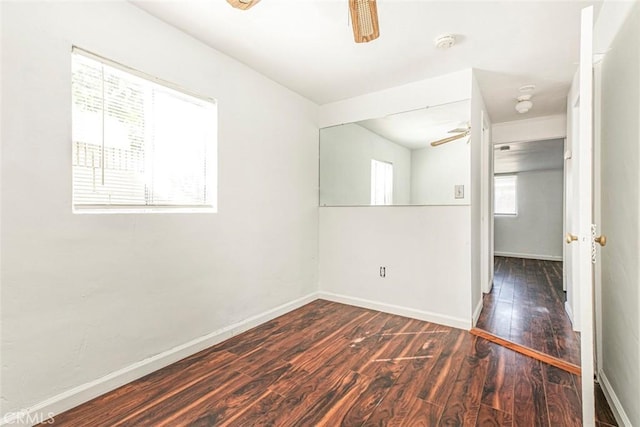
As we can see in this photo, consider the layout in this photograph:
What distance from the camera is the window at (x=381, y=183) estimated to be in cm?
331

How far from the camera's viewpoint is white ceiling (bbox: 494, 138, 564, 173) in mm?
5043

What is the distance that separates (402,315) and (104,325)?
2.65 m

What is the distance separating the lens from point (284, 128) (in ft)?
10.6

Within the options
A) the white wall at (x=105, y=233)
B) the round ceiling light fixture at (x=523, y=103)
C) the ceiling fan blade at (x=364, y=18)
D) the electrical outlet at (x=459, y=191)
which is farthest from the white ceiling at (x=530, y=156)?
the white wall at (x=105, y=233)

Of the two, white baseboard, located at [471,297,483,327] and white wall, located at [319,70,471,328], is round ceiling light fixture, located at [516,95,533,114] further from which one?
white baseboard, located at [471,297,483,327]

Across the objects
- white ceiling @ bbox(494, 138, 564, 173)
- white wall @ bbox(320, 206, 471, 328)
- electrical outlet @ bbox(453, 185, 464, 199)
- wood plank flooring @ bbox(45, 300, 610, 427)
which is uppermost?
white ceiling @ bbox(494, 138, 564, 173)

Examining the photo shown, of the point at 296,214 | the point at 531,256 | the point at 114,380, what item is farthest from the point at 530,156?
the point at 114,380

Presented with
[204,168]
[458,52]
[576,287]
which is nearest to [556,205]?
[576,287]

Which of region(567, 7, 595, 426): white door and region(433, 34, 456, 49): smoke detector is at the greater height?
region(433, 34, 456, 49): smoke detector

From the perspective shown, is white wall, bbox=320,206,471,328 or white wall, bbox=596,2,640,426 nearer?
white wall, bbox=596,2,640,426

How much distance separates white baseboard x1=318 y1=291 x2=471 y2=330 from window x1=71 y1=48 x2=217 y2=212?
6.43ft

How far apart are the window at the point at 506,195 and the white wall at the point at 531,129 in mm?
3989

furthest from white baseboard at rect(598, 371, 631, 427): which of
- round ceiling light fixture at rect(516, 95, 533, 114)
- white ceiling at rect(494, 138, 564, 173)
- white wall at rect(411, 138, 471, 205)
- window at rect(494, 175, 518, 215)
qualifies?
window at rect(494, 175, 518, 215)

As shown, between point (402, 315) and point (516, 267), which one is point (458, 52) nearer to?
point (402, 315)
